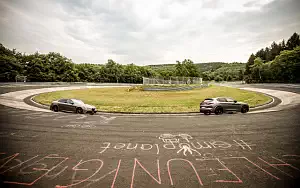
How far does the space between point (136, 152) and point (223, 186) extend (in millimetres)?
3356

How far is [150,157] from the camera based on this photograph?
592 cm

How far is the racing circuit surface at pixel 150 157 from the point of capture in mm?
4387

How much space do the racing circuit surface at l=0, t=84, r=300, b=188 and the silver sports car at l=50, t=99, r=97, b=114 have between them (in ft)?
16.9

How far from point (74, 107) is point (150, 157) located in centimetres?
1188

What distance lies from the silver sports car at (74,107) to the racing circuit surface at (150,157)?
515cm

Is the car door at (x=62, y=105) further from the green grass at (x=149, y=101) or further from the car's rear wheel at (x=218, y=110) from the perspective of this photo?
the car's rear wheel at (x=218, y=110)

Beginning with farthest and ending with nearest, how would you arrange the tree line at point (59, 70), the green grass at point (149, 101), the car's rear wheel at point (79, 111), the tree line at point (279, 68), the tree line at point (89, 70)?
1. the tree line at point (279, 68)
2. the tree line at point (89, 70)
3. the tree line at point (59, 70)
4. the green grass at point (149, 101)
5. the car's rear wheel at point (79, 111)

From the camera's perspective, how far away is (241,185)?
4156 mm

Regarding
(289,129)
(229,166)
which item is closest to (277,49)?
(289,129)

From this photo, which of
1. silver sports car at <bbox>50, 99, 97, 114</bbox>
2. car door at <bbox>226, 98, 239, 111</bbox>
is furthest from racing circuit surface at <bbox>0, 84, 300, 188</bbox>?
silver sports car at <bbox>50, 99, 97, 114</bbox>

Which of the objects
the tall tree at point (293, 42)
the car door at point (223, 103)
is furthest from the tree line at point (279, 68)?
the car door at point (223, 103)

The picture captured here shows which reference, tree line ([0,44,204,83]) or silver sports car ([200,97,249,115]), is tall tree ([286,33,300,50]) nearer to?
tree line ([0,44,204,83])

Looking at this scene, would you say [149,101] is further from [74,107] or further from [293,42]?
[293,42]

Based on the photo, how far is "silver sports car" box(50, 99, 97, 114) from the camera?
584 inches
